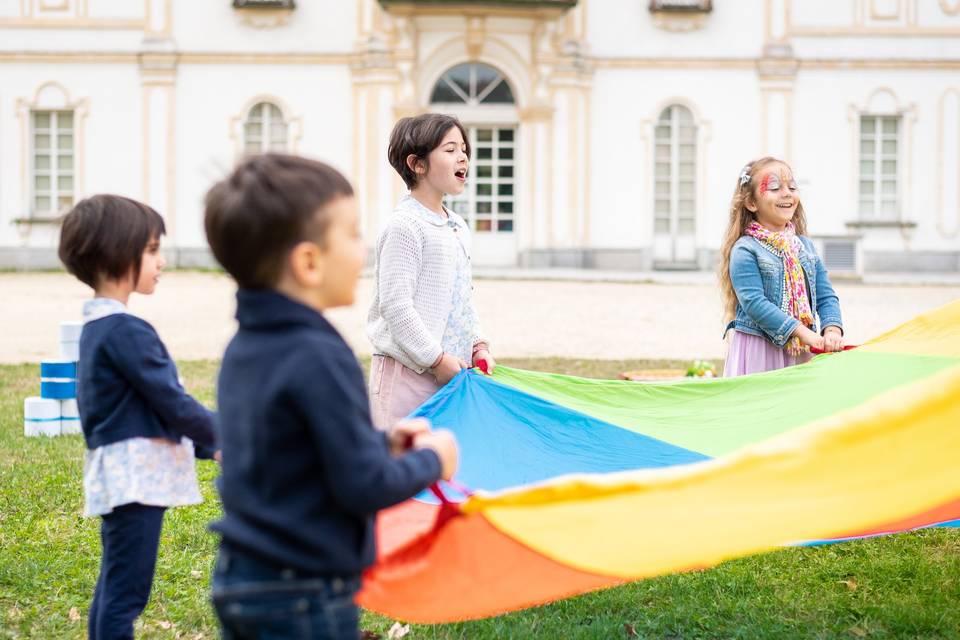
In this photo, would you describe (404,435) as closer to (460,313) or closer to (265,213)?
(265,213)

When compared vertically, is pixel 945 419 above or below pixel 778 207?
below

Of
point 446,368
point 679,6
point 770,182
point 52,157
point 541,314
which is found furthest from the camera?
point 52,157

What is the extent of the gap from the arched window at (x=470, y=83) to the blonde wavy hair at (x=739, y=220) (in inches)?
627

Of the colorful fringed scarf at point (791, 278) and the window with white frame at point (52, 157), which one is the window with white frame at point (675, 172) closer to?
the window with white frame at point (52, 157)

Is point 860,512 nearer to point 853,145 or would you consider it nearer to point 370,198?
point 370,198

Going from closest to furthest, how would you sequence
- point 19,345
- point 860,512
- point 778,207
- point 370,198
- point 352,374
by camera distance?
point 352,374 < point 860,512 < point 778,207 < point 19,345 < point 370,198

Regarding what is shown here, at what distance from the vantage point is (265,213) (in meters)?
1.85

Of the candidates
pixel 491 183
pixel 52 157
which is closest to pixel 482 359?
pixel 491 183

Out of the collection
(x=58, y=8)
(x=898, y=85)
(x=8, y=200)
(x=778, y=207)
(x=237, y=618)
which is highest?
(x=58, y=8)

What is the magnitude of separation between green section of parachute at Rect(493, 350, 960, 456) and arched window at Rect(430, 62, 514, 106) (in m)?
16.3

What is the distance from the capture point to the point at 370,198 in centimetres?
1988

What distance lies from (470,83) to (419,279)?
55.7ft

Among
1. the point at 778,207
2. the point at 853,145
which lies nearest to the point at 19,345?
the point at 778,207

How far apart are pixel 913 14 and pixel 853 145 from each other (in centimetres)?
245
